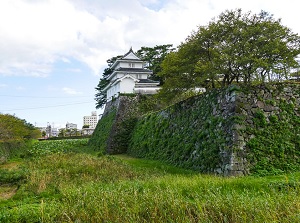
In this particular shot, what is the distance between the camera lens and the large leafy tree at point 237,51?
12031 millimetres

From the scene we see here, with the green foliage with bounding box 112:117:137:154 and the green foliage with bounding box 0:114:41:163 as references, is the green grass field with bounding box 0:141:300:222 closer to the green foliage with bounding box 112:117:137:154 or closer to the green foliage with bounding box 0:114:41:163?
the green foliage with bounding box 0:114:41:163

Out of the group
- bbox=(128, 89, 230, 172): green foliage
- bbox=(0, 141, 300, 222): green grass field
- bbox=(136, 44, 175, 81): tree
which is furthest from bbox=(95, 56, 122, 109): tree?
bbox=(0, 141, 300, 222): green grass field

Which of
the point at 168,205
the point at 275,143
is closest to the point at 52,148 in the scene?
the point at 275,143

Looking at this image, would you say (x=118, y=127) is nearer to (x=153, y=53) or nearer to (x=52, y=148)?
(x=52, y=148)

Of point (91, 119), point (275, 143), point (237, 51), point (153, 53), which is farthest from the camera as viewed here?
point (91, 119)

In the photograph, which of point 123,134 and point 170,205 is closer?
point 170,205

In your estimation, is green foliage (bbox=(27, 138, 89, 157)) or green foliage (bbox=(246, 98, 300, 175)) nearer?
green foliage (bbox=(246, 98, 300, 175))

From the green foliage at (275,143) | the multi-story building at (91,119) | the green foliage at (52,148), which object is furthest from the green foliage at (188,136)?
the multi-story building at (91,119)

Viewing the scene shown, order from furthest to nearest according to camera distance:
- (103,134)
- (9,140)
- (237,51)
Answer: (103,134) → (9,140) → (237,51)

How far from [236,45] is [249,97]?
2.66m

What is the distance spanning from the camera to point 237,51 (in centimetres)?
1227

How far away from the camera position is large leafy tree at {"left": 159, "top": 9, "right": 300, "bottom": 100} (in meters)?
12.0

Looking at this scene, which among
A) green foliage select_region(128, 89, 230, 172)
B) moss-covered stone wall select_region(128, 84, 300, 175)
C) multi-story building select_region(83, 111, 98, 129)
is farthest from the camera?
multi-story building select_region(83, 111, 98, 129)

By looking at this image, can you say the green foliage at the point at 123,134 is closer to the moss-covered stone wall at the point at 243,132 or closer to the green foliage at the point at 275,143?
the moss-covered stone wall at the point at 243,132
